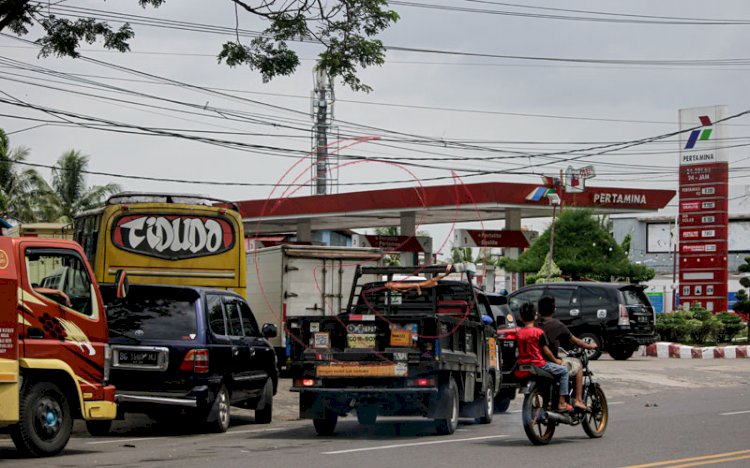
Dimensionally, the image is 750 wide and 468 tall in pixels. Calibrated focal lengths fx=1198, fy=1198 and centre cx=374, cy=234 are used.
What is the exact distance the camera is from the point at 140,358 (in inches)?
575

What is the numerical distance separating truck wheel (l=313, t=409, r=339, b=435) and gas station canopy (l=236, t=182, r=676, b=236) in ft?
92.3

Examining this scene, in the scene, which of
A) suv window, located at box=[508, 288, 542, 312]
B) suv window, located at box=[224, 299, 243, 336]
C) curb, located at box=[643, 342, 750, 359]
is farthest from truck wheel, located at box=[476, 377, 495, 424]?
curb, located at box=[643, 342, 750, 359]

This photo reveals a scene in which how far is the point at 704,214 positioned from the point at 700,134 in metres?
3.32

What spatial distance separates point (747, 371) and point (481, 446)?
17.7m

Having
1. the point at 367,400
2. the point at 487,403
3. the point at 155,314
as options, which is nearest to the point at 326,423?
the point at 367,400

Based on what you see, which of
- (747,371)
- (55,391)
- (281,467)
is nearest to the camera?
(281,467)

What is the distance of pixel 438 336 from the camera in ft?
45.6

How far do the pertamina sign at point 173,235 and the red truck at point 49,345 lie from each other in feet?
20.6

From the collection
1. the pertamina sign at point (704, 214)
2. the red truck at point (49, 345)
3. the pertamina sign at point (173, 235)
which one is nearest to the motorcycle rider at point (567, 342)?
the red truck at point (49, 345)

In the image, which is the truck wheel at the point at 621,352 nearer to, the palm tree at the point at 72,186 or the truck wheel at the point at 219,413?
the truck wheel at the point at 219,413

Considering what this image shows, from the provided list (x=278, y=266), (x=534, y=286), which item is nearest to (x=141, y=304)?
(x=278, y=266)

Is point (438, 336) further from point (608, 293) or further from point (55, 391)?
point (608, 293)

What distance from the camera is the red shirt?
13.2 meters

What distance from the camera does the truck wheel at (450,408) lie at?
14305 mm
